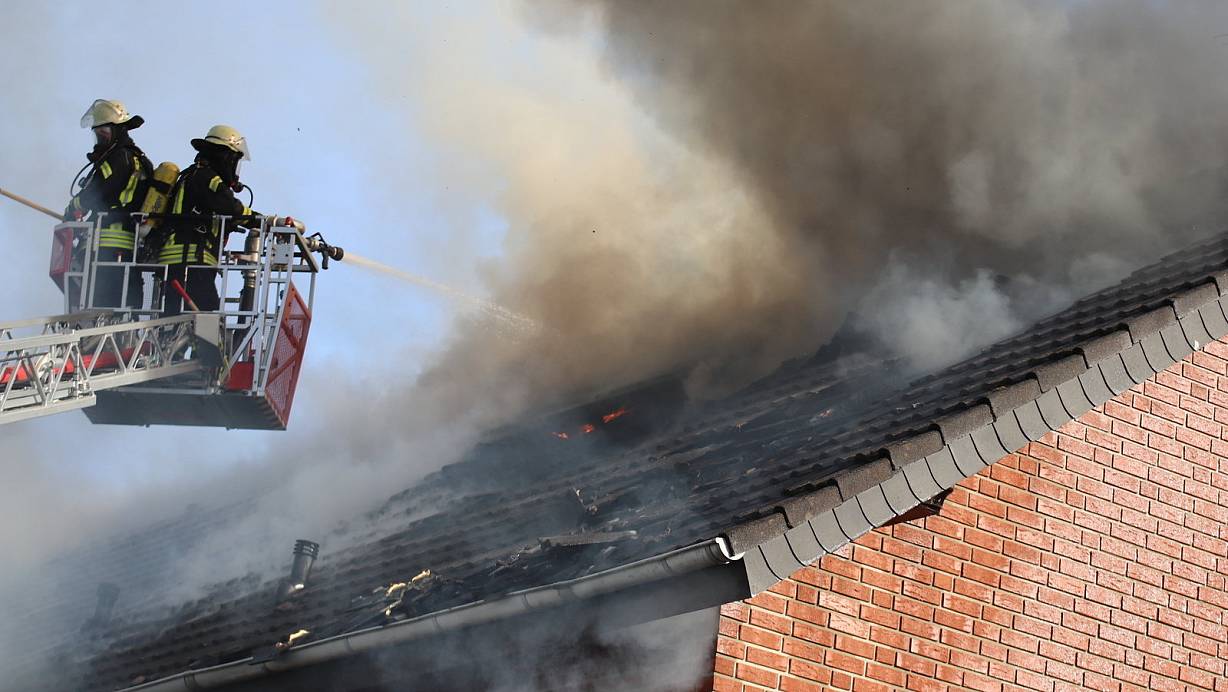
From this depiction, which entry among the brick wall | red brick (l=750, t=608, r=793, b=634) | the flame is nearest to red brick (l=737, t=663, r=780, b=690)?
the brick wall

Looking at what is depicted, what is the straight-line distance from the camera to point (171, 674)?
7.13 meters

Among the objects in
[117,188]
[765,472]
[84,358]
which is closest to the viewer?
[765,472]

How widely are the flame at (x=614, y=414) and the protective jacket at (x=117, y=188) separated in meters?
2.72

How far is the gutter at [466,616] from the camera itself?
5055 mm

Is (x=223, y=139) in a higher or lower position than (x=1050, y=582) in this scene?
higher

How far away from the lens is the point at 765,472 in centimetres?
599

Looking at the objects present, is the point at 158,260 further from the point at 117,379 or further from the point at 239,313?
the point at 117,379

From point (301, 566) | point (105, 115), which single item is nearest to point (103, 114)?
point (105, 115)

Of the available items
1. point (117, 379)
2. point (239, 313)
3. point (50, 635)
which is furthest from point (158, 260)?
point (50, 635)

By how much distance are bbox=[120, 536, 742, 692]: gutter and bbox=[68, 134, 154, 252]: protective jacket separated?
2.47m

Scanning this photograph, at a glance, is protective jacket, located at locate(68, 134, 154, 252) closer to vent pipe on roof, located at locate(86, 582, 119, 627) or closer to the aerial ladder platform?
the aerial ladder platform

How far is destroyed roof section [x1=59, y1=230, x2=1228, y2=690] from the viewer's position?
545 centimetres

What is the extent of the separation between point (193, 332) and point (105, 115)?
4.23 ft

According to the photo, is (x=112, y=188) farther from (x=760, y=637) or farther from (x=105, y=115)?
(x=760, y=637)
